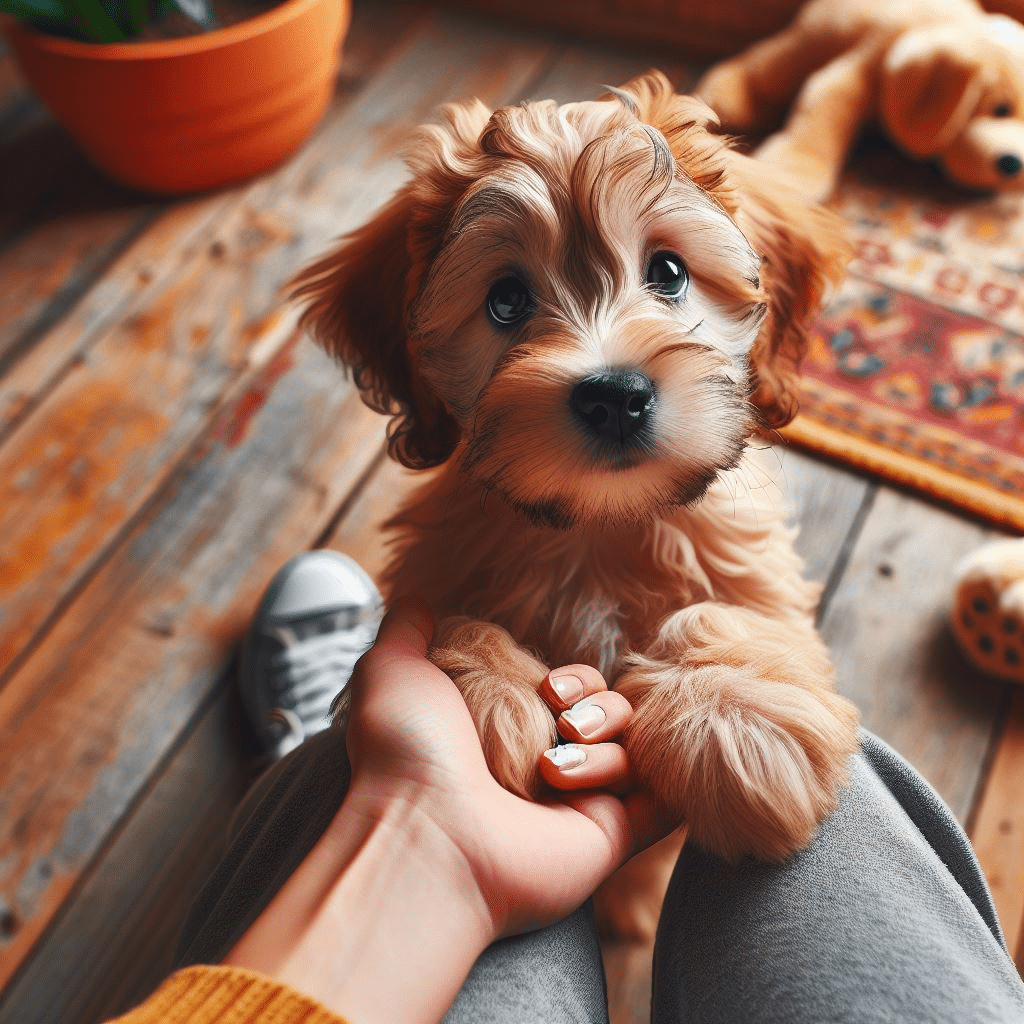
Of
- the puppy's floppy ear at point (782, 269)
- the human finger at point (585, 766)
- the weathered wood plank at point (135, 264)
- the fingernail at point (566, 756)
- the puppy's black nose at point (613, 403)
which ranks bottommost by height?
the weathered wood plank at point (135, 264)

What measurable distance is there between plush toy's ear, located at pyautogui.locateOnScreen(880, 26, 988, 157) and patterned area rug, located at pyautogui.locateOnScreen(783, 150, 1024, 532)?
0.15 m

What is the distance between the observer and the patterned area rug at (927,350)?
214cm

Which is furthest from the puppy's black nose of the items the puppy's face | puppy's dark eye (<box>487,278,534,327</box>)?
puppy's dark eye (<box>487,278,534,327</box>)

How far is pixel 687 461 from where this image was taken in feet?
3.74

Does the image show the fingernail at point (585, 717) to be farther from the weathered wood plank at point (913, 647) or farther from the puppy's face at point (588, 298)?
the weathered wood plank at point (913, 647)

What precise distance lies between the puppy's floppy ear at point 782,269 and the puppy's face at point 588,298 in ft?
0.08

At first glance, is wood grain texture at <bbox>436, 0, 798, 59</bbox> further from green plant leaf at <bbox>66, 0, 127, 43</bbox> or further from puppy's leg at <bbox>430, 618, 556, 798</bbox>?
puppy's leg at <bbox>430, 618, 556, 798</bbox>

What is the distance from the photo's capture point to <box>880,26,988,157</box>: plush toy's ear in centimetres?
246

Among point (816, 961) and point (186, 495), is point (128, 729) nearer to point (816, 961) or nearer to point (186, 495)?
point (186, 495)

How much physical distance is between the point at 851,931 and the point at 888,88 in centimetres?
233

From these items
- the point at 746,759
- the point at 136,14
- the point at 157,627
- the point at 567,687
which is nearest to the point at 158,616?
the point at 157,627

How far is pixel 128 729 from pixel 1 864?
1.02 feet

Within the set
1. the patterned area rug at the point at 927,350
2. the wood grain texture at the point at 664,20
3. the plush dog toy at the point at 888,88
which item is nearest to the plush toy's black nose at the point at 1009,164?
the plush dog toy at the point at 888,88

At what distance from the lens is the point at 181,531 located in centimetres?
222
